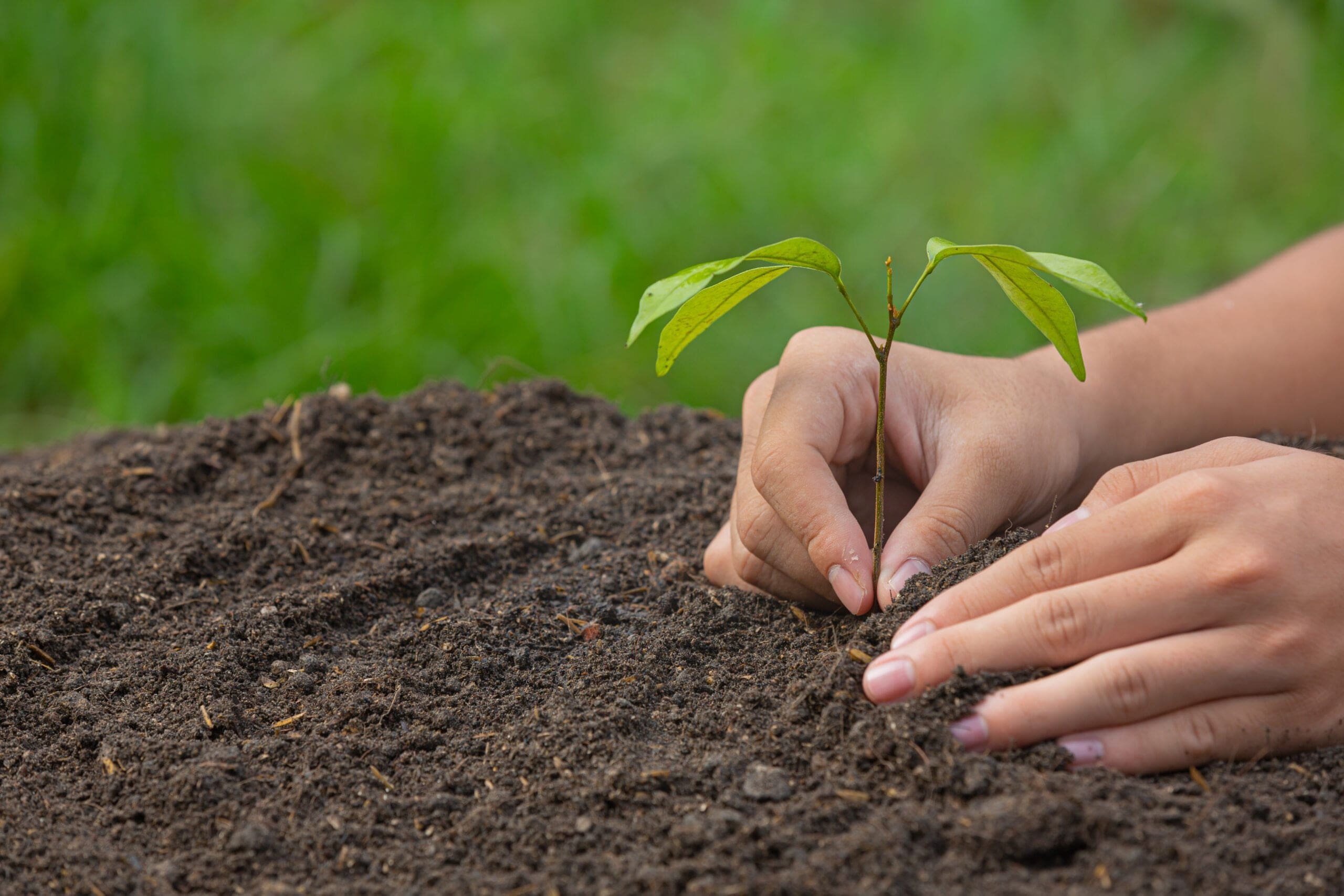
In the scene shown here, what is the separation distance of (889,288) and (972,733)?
19.0 inches

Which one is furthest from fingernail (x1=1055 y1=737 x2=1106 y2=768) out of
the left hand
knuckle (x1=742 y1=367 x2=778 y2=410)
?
knuckle (x1=742 y1=367 x2=778 y2=410)

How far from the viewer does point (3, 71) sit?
3.77 metres

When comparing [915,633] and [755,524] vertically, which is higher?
[755,524]

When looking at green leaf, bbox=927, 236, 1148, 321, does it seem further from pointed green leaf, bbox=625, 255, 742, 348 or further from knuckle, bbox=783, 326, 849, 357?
knuckle, bbox=783, 326, 849, 357

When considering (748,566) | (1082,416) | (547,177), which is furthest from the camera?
(547,177)

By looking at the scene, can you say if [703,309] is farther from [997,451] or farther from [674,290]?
[997,451]

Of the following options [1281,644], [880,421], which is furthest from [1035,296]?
[1281,644]

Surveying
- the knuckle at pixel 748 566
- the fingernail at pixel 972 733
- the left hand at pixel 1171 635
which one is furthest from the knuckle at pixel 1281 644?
the knuckle at pixel 748 566

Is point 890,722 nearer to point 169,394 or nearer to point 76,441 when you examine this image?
point 76,441

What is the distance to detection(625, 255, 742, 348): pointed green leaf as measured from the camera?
43.2 inches

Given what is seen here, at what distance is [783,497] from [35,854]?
0.95 metres

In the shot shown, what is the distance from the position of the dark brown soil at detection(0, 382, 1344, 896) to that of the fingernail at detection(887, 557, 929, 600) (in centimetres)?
4

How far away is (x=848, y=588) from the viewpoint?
137 cm

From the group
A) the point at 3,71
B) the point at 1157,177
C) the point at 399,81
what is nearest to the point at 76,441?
the point at 3,71
